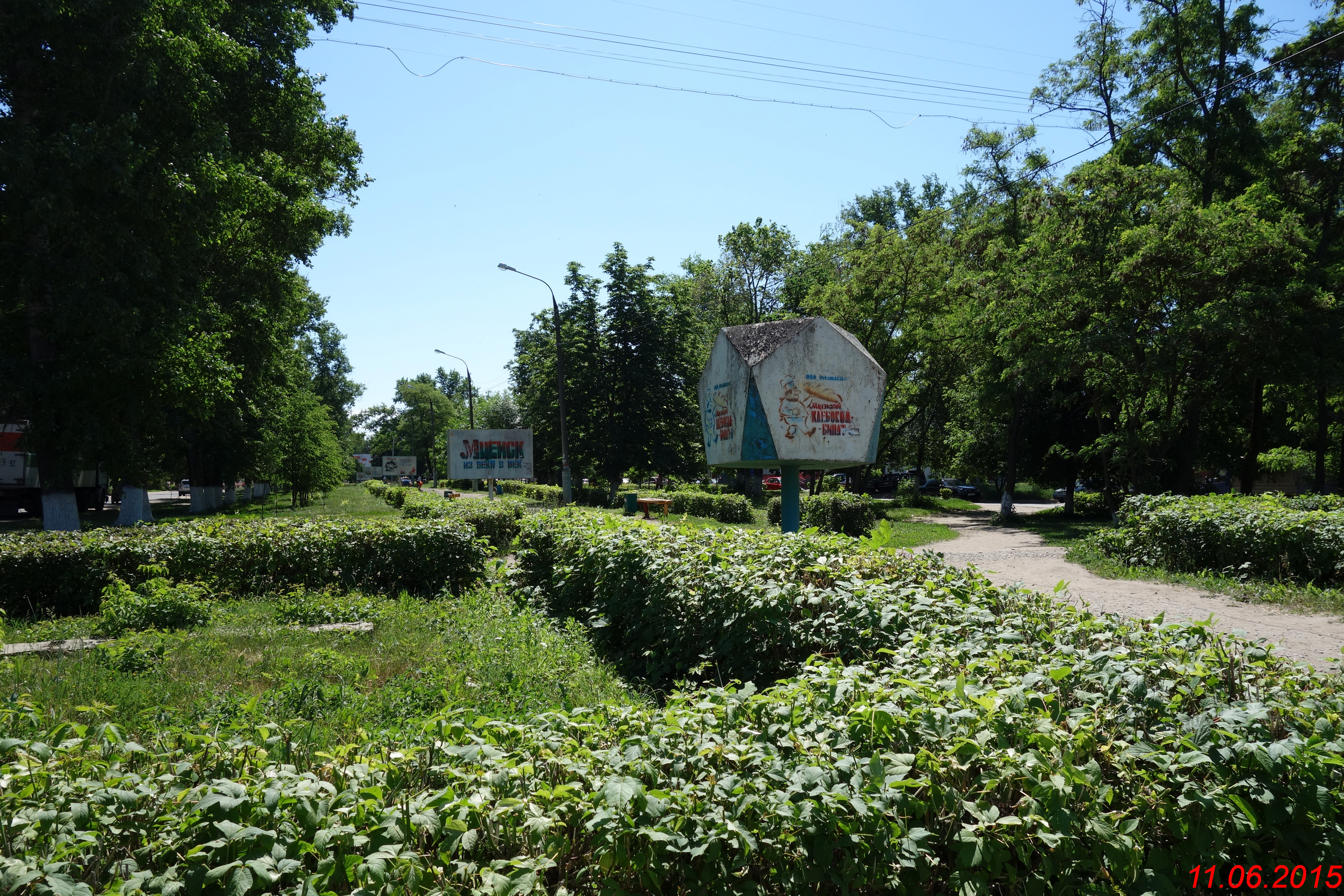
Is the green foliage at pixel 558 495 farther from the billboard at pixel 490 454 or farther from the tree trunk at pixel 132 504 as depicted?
the tree trunk at pixel 132 504

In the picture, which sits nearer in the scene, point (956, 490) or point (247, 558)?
point (247, 558)

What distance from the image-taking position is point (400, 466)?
225ft

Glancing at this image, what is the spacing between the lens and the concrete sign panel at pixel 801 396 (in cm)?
1093

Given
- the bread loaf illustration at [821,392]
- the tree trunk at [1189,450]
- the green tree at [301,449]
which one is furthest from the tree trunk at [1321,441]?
the green tree at [301,449]

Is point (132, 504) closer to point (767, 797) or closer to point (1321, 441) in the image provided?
point (767, 797)

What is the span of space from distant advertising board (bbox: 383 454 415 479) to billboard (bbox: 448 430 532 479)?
145ft

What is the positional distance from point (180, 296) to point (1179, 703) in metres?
18.0

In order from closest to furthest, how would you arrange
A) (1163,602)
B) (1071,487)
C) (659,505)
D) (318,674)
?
(318,674) < (1163,602) < (659,505) < (1071,487)

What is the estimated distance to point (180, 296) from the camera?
1586cm

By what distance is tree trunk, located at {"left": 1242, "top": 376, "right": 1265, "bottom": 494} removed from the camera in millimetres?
24391

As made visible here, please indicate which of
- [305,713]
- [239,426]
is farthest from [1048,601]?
[239,426]

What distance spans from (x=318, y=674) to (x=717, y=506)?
2082 centimetres

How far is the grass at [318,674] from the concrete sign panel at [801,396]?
421cm
